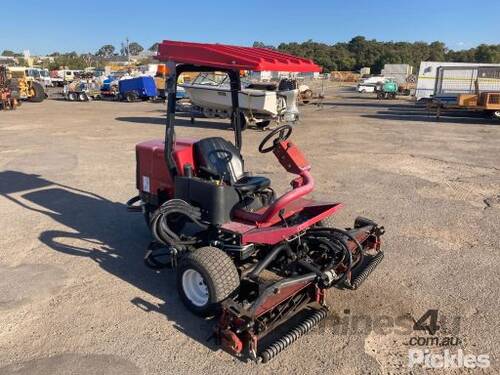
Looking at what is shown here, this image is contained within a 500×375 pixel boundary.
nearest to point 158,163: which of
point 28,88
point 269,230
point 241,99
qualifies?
point 269,230

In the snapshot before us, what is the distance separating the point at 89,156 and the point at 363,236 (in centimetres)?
818

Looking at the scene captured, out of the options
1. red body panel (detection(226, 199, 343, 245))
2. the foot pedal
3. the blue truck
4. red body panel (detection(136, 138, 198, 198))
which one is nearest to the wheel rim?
red body panel (detection(226, 199, 343, 245))

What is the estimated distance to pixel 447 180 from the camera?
8672 millimetres

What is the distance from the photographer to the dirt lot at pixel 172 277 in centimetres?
344

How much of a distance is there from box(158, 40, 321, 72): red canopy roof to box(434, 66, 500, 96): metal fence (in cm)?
1992

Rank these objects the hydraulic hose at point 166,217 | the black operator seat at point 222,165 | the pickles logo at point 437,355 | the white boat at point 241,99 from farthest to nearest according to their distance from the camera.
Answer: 1. the white boat at point 241,99
2. the black operator seat at point 222,165
3. the hydraulic hose at point 166,217
4. the pickles logo at point 437,355

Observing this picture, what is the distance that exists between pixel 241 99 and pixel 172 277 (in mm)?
11909

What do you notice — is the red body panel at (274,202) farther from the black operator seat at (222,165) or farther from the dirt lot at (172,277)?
the dirt lot at (172,277)

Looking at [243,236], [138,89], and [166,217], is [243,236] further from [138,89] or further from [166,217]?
[138,89]

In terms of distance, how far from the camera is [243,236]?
3975 millimetres

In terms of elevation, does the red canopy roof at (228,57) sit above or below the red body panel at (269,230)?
above

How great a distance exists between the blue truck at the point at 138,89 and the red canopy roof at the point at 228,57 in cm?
2655

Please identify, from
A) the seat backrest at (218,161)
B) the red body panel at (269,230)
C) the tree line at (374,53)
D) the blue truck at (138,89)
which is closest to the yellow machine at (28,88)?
the blue truck at (138,89)

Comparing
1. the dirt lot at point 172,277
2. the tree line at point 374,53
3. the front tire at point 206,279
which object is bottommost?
the dirt lot at point 172,277
